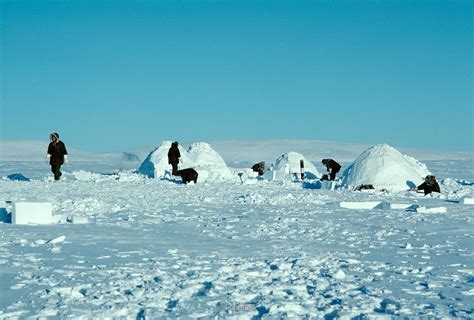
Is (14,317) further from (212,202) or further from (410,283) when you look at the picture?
(212,202)

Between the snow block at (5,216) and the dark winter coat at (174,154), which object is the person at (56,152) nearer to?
the dark winter coat at (174,154)

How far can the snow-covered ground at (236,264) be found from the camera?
14.7 feet

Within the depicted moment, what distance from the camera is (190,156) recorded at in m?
30.8

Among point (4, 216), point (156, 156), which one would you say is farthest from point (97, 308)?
point (156, 156)

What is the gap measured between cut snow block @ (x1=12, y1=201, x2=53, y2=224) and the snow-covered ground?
0.83 feet

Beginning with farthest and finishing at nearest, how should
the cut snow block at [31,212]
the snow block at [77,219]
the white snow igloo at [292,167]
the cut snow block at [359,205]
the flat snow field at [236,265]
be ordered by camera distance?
the white snow igloo at [292,167] < the cut snow block at [359,205] < the snow block at [77,219] < the cut snow block at [31,212] < the flat snow field at [236,265]

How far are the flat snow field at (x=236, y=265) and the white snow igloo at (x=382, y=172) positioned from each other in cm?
1074

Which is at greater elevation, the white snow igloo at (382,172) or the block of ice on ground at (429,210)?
the white snow igloo at (382,172)

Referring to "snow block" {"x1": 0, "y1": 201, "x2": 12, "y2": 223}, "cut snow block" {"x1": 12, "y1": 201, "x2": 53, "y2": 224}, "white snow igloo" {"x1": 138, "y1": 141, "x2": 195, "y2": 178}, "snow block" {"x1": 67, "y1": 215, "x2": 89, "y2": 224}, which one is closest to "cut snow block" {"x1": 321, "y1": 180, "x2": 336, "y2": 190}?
Result: "white snow igloo" {"x1": 138, "y1": 141, "x2": 195, "y2": 178}

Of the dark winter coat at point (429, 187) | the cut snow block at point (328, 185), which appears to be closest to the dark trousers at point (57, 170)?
the cut snow block at point (328, 185)

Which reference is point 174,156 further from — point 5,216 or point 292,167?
point 5,216

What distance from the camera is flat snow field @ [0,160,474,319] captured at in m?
4.48

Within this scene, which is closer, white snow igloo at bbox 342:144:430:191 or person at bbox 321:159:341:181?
white snow igloo at bbox 342:144:430:191

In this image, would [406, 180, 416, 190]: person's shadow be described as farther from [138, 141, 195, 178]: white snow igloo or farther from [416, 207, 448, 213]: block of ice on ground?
[416, 207, 448, 213]: block of ice on ground
